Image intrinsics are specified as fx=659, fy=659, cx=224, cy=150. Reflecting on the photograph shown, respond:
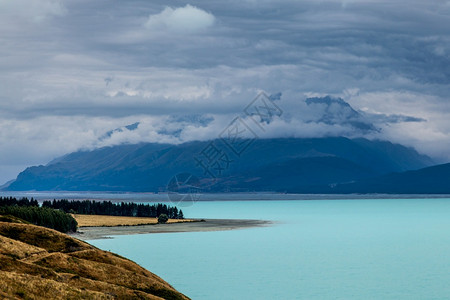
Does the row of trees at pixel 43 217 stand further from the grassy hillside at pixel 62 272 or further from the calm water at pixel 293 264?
the grassy hillside at pixel 62 272

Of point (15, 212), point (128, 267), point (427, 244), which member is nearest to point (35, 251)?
point (128, 267)

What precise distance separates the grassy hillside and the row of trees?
82975 millimetres

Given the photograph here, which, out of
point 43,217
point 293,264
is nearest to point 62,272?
point 293,264

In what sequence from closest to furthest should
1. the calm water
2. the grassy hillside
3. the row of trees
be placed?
the grassy hillside
the calm water
the row of trees

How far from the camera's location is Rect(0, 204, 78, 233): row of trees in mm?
171250

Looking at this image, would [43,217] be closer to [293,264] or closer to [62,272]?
[293,264]

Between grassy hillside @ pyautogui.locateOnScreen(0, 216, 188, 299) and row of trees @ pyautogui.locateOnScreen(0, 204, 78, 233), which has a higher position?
row of trees @ pyautogui.locateOnScreen(0, 204, 78, 233)

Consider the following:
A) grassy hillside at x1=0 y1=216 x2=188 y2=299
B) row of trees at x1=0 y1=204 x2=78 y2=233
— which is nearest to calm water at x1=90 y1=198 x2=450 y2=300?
row of trees at x1=0 y1=204 x2=78 y2=233

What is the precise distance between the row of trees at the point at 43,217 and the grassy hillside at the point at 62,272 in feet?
272

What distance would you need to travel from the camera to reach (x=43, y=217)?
175m

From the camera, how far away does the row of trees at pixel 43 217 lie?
562 feet

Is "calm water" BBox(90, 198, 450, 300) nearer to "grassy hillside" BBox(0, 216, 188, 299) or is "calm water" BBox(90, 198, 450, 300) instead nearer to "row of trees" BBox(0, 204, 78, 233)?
"row of trees" BBox(0, 204, 78, 233)

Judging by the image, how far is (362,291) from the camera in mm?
101000

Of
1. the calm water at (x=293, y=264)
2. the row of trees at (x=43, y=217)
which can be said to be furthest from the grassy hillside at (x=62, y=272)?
the row of trees at (x=43, y=217)
